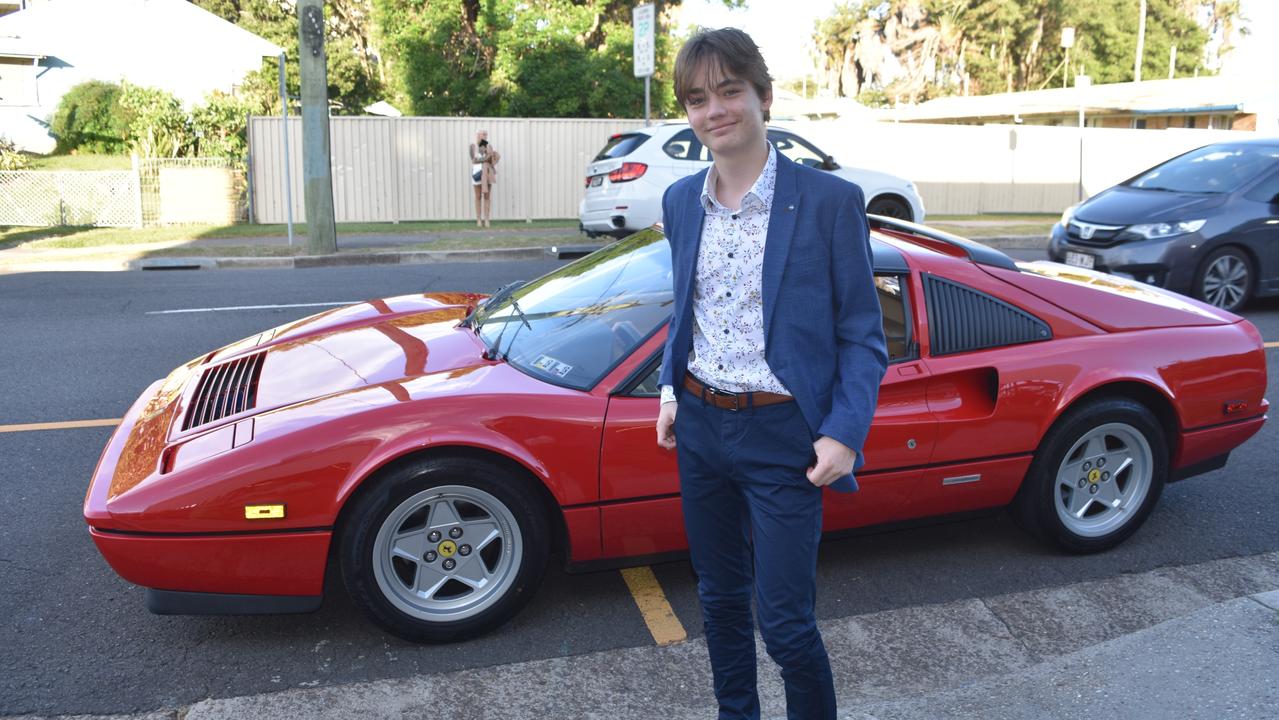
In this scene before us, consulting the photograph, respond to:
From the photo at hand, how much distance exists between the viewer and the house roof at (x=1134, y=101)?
29.8 meters

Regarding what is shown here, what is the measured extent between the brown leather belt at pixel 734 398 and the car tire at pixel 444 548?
3.76 feet

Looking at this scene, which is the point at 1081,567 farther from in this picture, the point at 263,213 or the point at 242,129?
the point at 242,129

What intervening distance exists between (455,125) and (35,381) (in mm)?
13255

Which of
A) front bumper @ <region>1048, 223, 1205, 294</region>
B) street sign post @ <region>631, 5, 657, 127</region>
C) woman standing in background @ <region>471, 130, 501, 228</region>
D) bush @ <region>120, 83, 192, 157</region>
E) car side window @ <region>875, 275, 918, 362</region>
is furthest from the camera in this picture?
bush @ <region>120, 83, 192, 157</region>

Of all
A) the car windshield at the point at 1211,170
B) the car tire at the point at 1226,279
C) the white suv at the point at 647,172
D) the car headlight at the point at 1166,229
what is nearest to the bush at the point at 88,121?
the white suv at the point at 647,172

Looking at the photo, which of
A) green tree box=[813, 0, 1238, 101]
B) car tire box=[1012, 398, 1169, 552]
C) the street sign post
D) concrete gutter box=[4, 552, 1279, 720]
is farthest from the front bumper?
green tree box=[813, 0, 1238, 101]

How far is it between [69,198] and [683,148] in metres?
9.73

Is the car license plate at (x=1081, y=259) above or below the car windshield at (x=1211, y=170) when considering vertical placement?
below

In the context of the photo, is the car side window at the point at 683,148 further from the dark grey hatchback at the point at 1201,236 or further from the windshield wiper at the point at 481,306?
the windshield wiper at the point at 481,306

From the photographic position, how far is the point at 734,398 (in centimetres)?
238

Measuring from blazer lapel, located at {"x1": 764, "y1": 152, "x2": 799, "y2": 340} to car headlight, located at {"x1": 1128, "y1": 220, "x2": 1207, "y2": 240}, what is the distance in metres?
8.18

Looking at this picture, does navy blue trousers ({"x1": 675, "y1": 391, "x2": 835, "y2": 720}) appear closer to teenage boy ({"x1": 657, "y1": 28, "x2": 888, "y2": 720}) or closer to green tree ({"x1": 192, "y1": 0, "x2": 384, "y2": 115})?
teenage boy ({"x1": 657, "y1": 28, "x2": 888, "y2": 720})

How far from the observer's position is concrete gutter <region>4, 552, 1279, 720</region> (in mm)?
3055

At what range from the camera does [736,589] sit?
2600 mm
